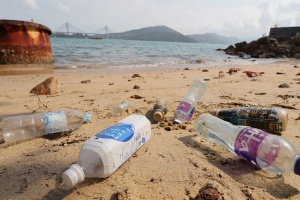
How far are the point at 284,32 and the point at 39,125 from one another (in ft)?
107

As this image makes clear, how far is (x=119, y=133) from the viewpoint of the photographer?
132cm

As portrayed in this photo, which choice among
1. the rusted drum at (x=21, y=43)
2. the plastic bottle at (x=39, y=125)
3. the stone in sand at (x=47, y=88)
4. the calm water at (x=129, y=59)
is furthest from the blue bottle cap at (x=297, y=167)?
the rusted drum at (x=21, y=43)

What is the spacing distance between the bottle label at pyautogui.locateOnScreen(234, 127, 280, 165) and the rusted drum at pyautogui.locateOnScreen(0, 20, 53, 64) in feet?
30.3

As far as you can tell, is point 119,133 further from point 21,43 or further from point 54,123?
point 21,43

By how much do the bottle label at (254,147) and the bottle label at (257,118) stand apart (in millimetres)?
471

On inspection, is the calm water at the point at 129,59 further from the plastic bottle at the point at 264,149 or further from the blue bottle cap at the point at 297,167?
the blue bottle cap at the point at 297,167

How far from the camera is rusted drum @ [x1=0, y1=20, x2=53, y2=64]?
8.30 m

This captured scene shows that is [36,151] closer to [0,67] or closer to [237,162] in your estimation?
[237,162]

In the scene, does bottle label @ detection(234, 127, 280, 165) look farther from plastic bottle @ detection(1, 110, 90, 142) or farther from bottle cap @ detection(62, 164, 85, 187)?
plastic bottle @ detection(1, 110, 90, 142)

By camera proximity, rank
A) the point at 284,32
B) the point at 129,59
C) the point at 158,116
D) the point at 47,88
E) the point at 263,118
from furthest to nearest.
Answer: the point at 284,32 < the point at 129,59 < the point at 47,88 < the point at 158,116 < the point at 263,118

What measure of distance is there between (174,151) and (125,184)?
1.61ft

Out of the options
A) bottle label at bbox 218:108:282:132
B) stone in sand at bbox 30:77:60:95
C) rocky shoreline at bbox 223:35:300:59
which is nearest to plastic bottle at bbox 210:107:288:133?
bottle label at bbox 218:108:282:132

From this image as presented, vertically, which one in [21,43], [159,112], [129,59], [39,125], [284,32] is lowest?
[129,59]

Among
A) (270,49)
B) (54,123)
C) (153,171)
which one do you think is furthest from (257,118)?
(270,49)
